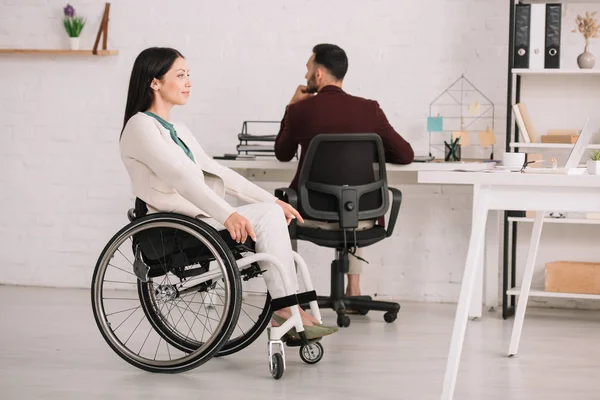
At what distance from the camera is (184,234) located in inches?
116

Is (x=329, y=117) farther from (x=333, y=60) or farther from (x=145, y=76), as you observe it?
(x=145, y=76)

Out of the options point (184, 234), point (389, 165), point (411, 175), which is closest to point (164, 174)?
point (184, 234)

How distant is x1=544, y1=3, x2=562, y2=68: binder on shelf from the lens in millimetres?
4203

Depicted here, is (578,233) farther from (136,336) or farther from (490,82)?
(136,336)

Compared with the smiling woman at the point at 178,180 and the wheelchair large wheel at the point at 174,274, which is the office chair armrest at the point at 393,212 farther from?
the wheelchair large wheel at the point at 174,274

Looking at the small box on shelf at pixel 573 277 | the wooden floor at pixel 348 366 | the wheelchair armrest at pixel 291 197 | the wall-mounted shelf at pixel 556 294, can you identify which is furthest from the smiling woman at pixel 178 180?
the small box on shelf at pixel 573 277

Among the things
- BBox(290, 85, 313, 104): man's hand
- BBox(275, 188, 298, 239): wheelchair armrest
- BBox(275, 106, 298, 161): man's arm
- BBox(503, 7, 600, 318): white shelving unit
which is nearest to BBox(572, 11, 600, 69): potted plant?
BBox(503, 7, 600, 318): white shelving unit

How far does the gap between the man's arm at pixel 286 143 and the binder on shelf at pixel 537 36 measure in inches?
44.9

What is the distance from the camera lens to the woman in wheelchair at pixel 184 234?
289 centimetres

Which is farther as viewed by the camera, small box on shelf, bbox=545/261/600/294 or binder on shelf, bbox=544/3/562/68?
small box on shelf, bbox=545/261/600/294

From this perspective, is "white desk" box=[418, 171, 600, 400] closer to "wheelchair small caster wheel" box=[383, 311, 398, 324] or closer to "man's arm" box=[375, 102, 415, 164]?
"man's arm" box=[375, 102, 415, 164]

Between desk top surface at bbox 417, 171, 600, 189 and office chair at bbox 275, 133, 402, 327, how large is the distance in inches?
47.9

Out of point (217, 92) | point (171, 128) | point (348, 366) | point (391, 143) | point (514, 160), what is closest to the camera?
point (514, 160)

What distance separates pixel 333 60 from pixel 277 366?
1.55 meters
